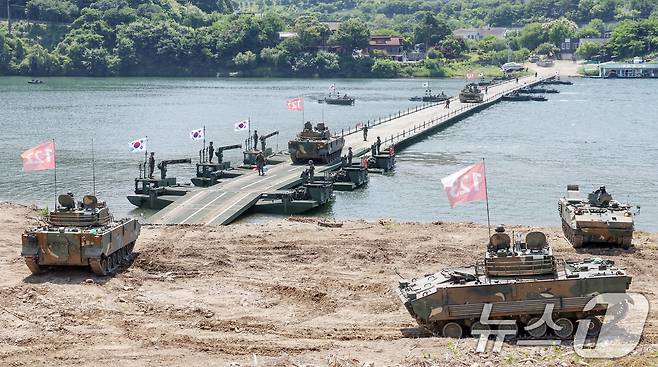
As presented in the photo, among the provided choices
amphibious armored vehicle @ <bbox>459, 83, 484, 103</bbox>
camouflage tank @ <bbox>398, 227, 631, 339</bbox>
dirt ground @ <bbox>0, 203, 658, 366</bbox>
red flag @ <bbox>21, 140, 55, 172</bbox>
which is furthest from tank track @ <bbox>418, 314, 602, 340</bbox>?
amphibious armored vehicle @ <bbox>459, 83, 484, 103</bbox>

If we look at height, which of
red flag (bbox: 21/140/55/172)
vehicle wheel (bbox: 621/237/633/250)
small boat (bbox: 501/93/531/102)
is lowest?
vehicle wheel (bbox: 621/237/633/250)

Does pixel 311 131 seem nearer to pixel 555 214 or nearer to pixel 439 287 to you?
pixel 555 214

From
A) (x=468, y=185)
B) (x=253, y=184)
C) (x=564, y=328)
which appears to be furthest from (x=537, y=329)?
(x=253, y=184)

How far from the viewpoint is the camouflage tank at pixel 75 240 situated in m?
33.8

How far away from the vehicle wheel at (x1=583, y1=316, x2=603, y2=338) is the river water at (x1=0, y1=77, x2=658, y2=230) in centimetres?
2424

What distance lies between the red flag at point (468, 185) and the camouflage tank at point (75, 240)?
39.7 ft

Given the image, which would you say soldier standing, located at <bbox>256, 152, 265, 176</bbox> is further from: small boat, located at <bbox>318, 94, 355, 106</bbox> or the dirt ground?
small boat, located at <bbox>318, 94, 355, 106</bbox>

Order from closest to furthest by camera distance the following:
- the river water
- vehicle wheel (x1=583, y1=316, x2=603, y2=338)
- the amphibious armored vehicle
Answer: vehicle wheel (x1=583, y1=316, x2=603, y2=338) < the river water < the amphibious armored vehicle

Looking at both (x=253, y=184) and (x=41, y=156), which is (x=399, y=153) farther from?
(x=41, y=156)

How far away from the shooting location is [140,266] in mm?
36094

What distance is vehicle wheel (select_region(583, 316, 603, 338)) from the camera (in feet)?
87.8

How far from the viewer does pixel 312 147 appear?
2660 inches

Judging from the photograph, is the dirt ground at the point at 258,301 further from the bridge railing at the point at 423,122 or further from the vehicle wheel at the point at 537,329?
the bridge railing at the point at 423,122

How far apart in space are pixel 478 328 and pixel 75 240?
14025 mm
